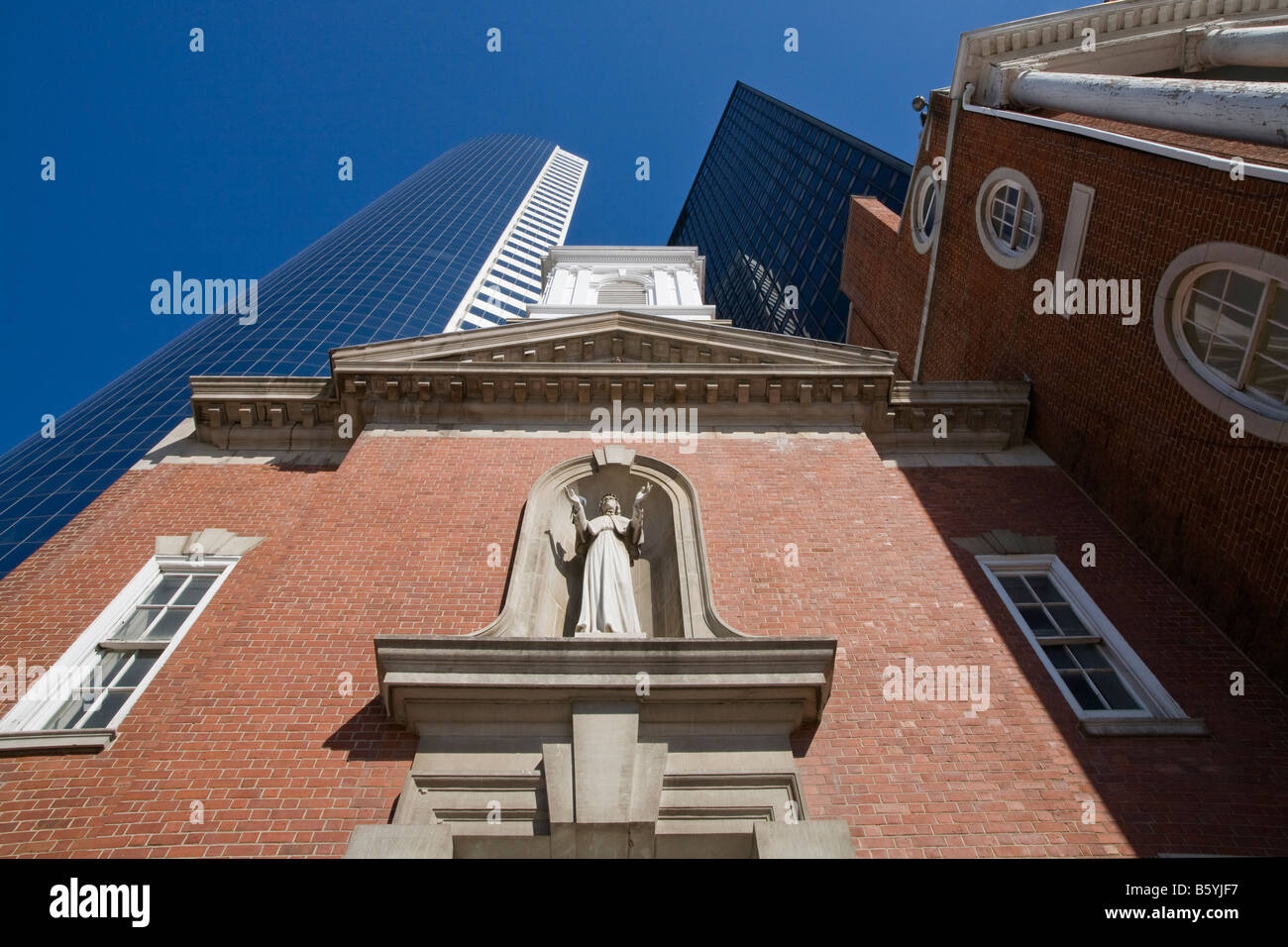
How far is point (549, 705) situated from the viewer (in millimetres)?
9133

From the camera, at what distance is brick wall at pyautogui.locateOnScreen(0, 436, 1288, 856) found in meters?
8.27

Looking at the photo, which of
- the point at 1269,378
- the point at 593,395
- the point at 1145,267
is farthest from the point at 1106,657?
the point at 593,395

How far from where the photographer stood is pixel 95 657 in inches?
417

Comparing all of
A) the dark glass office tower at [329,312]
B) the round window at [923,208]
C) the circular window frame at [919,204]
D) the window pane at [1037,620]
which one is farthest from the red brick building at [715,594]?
the dark glass office tower at [329,312]

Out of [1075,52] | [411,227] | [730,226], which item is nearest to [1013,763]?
[1075,52]

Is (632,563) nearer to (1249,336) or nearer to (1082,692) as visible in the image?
(1082,692)

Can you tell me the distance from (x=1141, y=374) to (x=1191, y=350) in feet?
3.06

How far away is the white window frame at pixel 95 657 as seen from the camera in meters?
8.98

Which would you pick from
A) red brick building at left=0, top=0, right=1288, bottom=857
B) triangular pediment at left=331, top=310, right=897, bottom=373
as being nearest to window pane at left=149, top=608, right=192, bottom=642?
red brick building at left=0, top=0, right=1288, bottom=857

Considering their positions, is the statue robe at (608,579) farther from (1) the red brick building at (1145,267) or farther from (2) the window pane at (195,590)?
(1) the red brick building at (1145,267)

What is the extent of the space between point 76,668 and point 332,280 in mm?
49753

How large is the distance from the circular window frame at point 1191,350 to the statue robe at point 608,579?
837cm

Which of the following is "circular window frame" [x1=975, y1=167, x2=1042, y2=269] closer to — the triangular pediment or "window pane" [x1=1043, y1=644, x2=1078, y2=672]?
the triangular pediment
